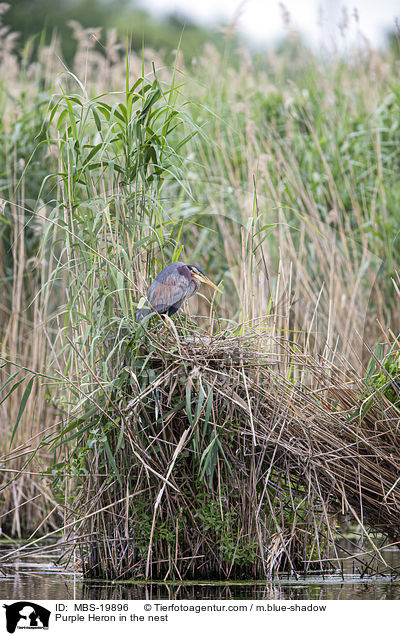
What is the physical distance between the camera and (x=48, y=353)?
4.68 m

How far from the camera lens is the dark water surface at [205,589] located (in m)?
2.77

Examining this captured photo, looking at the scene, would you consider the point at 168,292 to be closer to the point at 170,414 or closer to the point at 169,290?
the point at 169,290

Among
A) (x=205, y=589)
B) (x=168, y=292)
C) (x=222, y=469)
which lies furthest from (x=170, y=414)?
(x=205, y=589)

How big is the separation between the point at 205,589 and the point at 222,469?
0.46 metres

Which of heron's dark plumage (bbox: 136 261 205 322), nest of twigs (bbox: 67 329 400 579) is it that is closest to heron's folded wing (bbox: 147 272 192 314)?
heron's dark plumage (bbox: 136 261 205 322)

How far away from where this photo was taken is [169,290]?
3143 millimetres

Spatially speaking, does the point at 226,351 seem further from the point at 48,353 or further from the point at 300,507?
the point at 48,353

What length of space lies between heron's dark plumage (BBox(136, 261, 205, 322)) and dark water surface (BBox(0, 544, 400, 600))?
104 centimetres

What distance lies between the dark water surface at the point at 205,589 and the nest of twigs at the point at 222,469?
0.26 feet

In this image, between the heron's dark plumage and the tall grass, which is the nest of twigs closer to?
the tall grass

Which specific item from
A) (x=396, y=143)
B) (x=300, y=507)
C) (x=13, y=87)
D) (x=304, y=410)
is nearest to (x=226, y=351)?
(x=304, y=410)

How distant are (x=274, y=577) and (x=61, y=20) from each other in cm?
1197

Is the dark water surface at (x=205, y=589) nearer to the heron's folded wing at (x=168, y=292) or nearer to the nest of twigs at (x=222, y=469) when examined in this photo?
the nest of twigs at (x=222, y=469)
